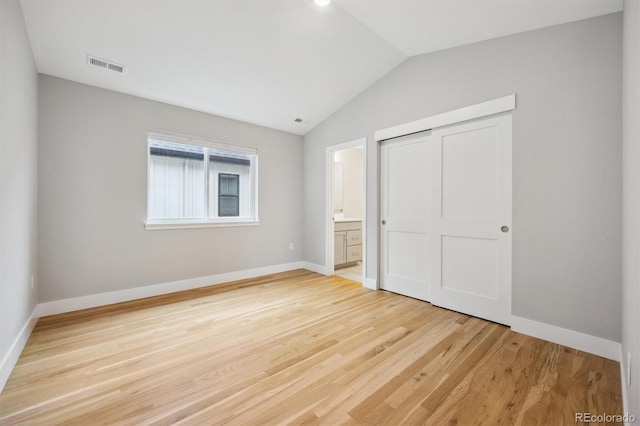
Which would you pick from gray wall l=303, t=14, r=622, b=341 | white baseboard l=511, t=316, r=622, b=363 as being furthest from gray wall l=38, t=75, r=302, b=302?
white baseboard l=511, t=316, r=622, b=363

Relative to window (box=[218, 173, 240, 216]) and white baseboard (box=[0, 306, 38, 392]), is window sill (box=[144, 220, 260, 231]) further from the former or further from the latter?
white baseboard (box=[0, 306, 38, 392])

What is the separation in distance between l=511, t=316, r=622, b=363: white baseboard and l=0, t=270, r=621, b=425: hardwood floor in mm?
74

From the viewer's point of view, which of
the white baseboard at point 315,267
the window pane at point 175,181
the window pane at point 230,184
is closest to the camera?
the window pane at point 175,181

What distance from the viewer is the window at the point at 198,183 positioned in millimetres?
3666

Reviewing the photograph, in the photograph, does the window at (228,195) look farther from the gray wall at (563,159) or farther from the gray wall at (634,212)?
the gray wall at (634,212)

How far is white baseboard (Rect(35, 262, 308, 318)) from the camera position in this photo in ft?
9.59

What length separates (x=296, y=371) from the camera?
193 centimetres

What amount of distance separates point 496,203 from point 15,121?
4109mm

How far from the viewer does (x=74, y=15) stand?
2275mm

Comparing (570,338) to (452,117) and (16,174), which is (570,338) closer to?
(452,117)

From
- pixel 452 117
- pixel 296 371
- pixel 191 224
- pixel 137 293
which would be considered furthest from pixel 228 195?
pixel 452 117

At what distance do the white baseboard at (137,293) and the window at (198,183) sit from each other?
79 centimetres

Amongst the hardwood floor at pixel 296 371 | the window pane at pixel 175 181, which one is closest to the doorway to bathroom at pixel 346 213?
the hardwood floor at pixel 296 371

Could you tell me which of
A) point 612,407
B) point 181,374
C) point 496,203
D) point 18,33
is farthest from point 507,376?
point 18,33
